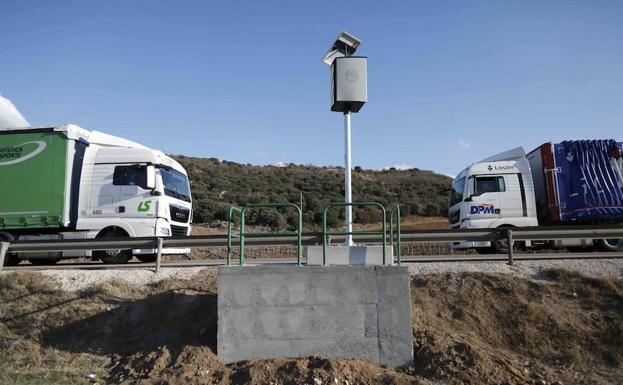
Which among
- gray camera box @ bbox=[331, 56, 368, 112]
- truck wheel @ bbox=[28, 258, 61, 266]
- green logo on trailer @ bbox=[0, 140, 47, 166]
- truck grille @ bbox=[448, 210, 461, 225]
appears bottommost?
truck wheel @ bbox=[28, 258, 61, 266]

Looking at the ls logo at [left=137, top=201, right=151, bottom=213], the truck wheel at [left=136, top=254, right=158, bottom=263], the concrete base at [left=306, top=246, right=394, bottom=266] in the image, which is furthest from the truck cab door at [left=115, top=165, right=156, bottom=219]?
the concrete base at [left=306, top=246, right=394, bottom=266]

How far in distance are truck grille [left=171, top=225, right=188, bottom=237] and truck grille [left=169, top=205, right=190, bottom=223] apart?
0.19 meters

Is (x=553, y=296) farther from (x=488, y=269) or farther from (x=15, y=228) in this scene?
(x=15, y=228)

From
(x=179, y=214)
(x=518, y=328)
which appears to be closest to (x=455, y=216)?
(x=518, y=328)

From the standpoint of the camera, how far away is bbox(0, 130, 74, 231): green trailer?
41.1 ft

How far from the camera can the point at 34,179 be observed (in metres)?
12.8

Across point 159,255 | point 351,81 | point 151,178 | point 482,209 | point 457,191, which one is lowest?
point 159,255

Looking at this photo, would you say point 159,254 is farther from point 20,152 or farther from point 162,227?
point 20,152

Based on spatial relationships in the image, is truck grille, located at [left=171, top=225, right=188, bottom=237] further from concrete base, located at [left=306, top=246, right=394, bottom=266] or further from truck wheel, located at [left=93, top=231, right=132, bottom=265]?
concrete base, located at [left=306, top=246, right=394, bottom=266]

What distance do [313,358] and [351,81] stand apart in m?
5.45

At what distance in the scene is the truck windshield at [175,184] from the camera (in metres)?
12.8

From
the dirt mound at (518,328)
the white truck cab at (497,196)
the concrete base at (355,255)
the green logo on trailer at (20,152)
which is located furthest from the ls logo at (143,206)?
the white truck cab at (497,196)

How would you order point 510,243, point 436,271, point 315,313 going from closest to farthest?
point 315,313
point 436,271
point 510,243

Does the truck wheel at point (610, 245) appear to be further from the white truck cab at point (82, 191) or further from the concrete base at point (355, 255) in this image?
the white truck cab at point (82, 191)
